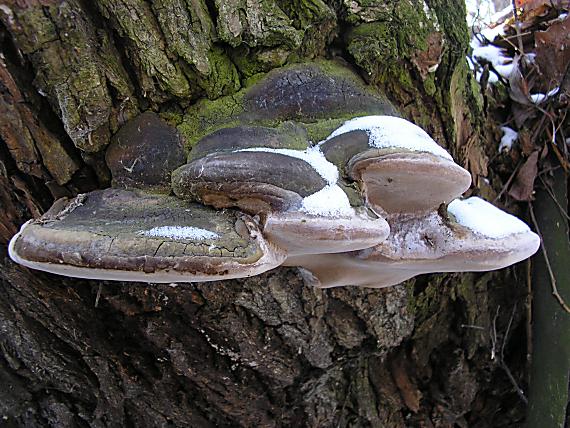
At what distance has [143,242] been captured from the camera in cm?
92

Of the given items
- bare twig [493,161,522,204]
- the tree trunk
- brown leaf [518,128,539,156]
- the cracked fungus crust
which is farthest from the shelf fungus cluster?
brown leaf [518,128,539,156]

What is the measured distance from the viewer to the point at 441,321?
2.18 meters

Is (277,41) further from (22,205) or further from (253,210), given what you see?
(22,205)

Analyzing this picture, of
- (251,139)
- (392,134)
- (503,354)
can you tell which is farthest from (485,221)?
(503,354)

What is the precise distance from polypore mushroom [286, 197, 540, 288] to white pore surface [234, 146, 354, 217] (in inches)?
11.8

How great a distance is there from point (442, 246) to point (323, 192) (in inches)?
18.7

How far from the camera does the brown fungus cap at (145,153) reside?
124 cm

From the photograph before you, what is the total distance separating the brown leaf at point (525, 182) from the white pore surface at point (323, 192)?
138 centimetres

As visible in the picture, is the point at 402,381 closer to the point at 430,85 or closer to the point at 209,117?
the point at 430,85

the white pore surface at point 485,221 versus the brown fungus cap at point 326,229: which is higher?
the brown fungus cap at point 326,229

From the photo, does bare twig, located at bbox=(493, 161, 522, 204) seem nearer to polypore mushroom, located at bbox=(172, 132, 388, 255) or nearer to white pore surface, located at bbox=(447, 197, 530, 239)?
white pore surface, located at bbox=(447, 197, 530, 239)

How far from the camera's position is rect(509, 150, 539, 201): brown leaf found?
2135mm

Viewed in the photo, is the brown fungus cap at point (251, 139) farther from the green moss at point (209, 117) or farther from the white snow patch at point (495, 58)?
the white snow patch at point (495, 58)

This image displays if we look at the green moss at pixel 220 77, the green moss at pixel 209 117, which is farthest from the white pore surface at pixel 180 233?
the green moss at pixel 220 77
